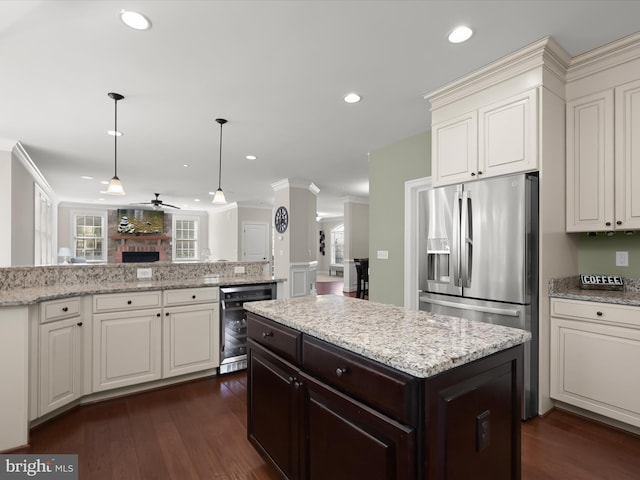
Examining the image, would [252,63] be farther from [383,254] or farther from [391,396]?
[383,254]

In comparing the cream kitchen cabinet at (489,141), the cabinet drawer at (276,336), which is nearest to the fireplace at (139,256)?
the cabinet drawer at (276,336)

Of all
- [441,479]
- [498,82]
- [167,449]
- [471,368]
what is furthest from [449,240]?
[167,449]

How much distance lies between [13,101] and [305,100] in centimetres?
268

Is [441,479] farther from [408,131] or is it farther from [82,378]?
[408,131]

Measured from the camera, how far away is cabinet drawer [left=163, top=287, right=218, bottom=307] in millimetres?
2885

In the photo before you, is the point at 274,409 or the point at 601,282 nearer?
the point at 274,409

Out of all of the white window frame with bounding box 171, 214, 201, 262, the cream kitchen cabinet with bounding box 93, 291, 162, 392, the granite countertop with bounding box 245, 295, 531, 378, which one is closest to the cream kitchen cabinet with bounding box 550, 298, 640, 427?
the granite countertop with bounding box 245, 295, 531, 378

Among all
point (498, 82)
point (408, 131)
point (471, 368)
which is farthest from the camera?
point (408, 131)

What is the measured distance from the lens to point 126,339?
8.87ft

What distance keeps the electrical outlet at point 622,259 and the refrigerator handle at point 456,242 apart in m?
1.17

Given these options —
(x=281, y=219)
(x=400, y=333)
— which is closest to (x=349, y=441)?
(x=400, y=333)

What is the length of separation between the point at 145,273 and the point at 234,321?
1035 millimetres

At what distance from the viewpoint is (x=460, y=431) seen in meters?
1.04
